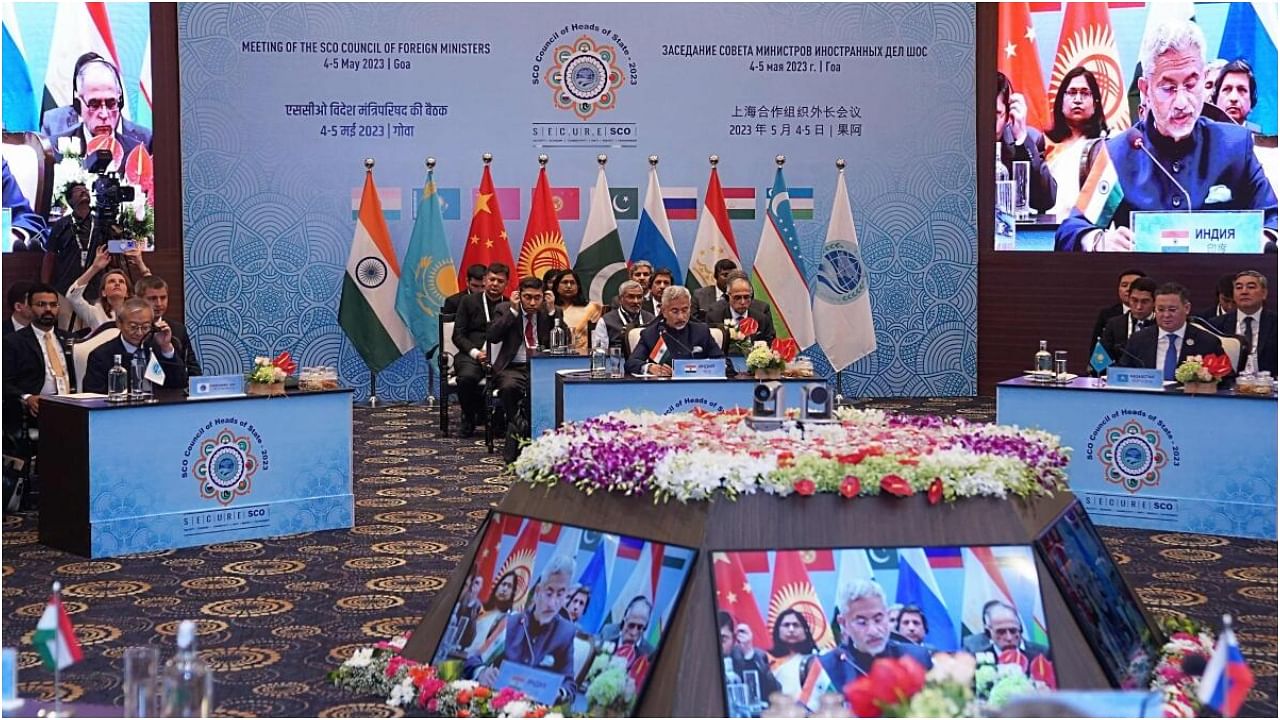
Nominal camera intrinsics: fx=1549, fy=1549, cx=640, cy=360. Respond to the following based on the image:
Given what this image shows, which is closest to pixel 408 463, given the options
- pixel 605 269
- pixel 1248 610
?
pixel 605 269

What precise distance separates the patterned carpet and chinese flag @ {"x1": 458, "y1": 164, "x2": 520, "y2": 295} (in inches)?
162

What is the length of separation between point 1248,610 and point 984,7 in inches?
321

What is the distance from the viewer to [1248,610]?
6.12 meters

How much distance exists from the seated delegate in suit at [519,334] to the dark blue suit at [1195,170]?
5.01 metres

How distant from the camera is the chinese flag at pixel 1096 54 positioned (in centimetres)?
1271

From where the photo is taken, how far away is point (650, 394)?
8.88m

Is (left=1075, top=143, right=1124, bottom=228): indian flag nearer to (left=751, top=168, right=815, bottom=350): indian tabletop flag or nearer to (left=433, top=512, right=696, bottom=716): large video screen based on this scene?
(left=751, top=168, right=815, bottom=350): indian tabletop flag

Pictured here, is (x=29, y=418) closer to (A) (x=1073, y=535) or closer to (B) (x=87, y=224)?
(B) (x=87, y=224)

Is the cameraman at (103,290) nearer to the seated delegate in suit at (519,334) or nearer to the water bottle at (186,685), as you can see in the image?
the seated delegate in suit at (519,334)

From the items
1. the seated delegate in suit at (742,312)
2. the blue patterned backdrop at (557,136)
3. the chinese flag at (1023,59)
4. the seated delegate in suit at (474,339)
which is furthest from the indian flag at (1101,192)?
the seated delegate in suit at (474,339)

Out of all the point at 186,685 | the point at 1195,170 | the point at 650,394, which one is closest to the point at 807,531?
the point at 186,685

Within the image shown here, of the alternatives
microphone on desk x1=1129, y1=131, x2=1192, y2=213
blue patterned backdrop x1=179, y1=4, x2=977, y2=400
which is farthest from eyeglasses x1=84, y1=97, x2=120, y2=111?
microphone on desk x1=1129, y1=131, x2=1192, y2=213

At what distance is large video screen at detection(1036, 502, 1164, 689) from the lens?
176 inches

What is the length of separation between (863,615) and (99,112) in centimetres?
987
